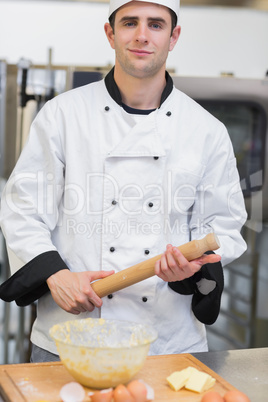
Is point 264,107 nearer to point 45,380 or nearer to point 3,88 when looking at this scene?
point 3,88

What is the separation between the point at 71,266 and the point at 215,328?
1605 mm

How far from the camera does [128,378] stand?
3.79 feet

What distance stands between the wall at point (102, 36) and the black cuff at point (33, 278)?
2721 millimetres

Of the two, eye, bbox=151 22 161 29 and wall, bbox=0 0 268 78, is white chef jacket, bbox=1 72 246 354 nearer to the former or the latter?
eye, bbox=151 22 161 29

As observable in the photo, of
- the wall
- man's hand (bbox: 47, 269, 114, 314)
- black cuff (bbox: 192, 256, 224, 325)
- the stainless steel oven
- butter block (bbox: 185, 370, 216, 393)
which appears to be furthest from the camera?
the wall

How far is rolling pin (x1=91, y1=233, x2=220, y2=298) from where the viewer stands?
1319 millimetres

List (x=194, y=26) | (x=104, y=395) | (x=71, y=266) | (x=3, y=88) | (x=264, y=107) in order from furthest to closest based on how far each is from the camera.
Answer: (x=194, y=26) < (x=3, y=88) < (x=264, y=107) < (x=71, y=266) < (x=104, y=395)

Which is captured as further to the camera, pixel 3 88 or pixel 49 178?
pixel 3 88

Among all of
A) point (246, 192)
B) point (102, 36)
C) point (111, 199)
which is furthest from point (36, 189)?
point (102, 36)

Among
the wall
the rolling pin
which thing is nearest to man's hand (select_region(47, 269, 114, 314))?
the rolling pin

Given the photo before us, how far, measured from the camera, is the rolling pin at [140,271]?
132 cm

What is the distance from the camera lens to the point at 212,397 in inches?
44.0

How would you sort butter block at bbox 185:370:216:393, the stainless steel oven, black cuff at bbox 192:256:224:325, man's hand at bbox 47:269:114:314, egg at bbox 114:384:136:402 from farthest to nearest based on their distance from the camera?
1. the stainless steel oven
2. black cuff at bbox 192:256:224:325
3. man's hand at bbox 47:269:114:314
4. butter block at bbox 185:370:216:393
5. egg at bbox 114:384:136:402

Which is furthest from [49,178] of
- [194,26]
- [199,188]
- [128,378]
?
[194,26]
